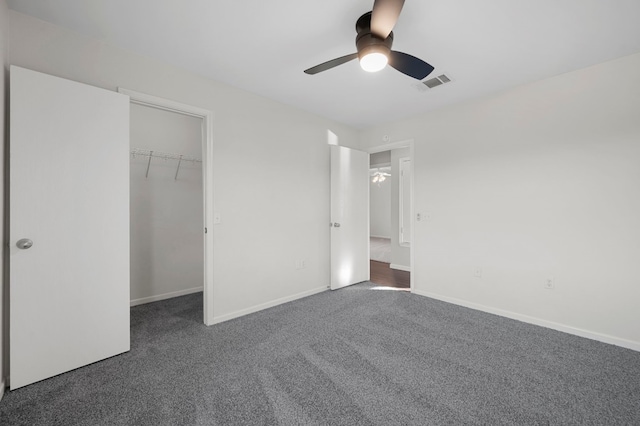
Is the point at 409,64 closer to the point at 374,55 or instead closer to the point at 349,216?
the point at 374,55

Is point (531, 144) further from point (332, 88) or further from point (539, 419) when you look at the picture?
point (539, 419)

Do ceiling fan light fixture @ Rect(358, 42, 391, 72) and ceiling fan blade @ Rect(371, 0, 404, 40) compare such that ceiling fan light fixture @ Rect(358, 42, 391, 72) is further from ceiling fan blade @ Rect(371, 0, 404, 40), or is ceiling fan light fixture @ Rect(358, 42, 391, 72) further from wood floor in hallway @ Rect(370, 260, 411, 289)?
wood floor in hallway @ Rect(370, 260, 411, 289)

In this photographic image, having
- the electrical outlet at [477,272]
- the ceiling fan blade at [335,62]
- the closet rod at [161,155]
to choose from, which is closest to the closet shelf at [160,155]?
the closet rod at [161,155]

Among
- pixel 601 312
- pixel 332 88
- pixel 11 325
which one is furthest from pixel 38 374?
pixel 601 312

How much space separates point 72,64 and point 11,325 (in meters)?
1.91

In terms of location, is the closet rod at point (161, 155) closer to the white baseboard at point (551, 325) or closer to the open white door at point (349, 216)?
the open white door at point (349, 216)

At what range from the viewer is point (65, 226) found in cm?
187

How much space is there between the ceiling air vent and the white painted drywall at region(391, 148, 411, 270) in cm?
268

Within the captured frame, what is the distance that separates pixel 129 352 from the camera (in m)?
2.15

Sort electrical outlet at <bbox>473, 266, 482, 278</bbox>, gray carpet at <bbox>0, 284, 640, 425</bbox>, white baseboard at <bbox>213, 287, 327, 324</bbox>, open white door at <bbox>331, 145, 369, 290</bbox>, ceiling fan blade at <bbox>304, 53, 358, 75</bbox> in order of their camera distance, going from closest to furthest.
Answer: gray carpet at <bbox>0, 284, 640, 425</bbox>
ceiling fan blade at <bbox>304, 53, 358, 75</bbox>
white baseboard at <bbox>213, 287, 327, 324</bbox>
electrical outlet at <bbox>473, 266, 482, 278</bbox>
open white door at <bbox>331, 145, 369, 290</bbox>

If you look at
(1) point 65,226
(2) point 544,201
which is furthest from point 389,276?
(1) point 65,226

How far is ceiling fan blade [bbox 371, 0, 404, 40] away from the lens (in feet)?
4.54

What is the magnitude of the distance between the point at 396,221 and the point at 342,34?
4134mm

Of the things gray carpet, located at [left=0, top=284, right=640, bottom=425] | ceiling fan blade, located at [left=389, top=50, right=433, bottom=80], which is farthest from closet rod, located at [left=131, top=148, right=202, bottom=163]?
ceiling fan blade, located at [left=389, top=50, right=433, bottom=80]
